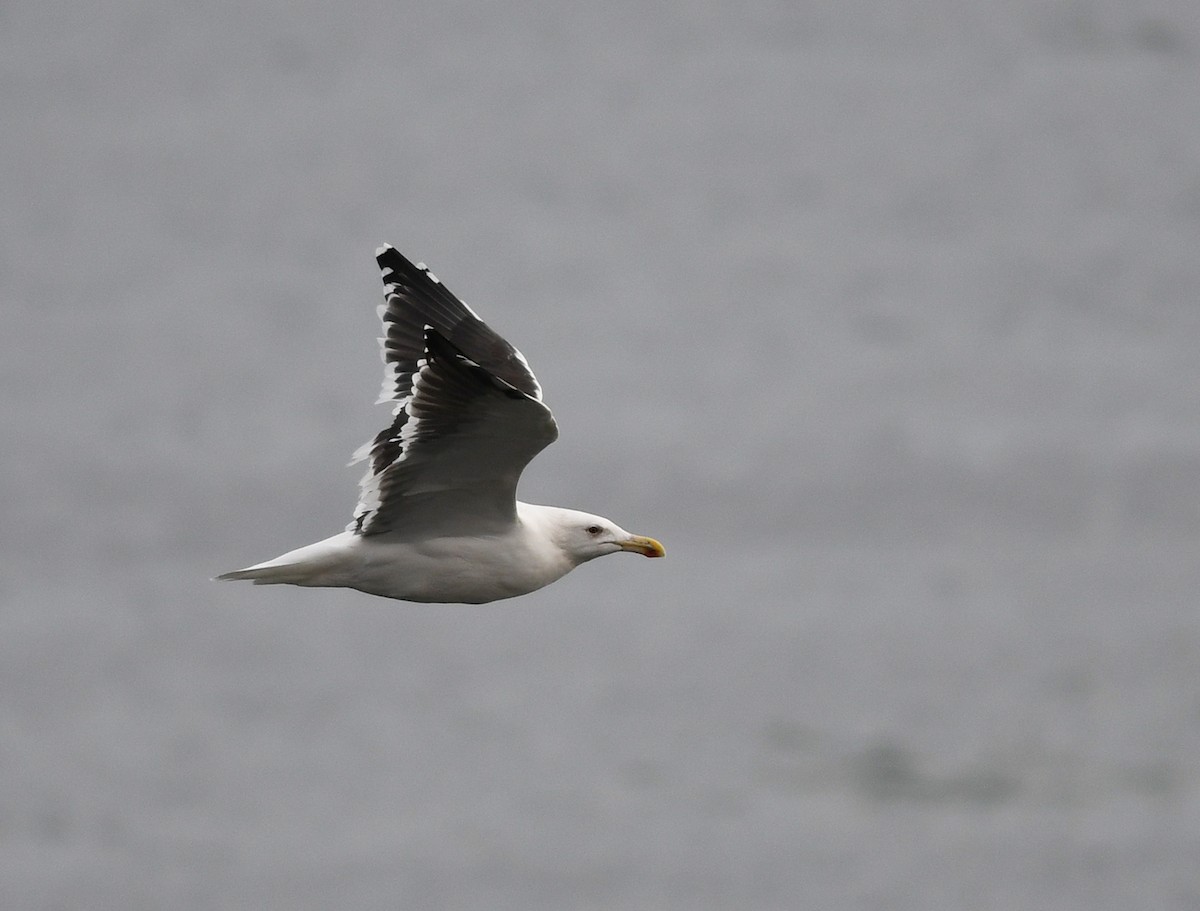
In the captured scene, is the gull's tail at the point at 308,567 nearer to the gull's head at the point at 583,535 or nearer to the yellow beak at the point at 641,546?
the gull's head at the point at 583,535

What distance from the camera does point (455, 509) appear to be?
24.8 feet

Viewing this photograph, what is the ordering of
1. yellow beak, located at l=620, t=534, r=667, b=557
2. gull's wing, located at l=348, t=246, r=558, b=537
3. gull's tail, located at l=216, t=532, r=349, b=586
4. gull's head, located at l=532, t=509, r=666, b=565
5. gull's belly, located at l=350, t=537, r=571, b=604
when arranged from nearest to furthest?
gull's wing, located at l=348, t=246, r=558, b=537 < gull's tail, located at l=216, t=532, r=349, b=586 < gull's belly, located at l=350, t=537, r=571, b=604 < gull's head, located at l=532, t=509, r=666, b=565 < yellow beak, located at l=620, t=534, r=667, b=557

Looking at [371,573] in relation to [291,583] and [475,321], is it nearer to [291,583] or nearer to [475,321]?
[291,583]

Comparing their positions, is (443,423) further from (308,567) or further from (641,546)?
(641,546)

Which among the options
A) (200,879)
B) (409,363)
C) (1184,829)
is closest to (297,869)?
(200,879)

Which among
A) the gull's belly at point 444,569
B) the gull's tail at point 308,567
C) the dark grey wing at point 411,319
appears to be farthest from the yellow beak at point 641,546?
the gull's tail at point 308,567

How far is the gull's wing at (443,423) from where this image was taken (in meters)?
7.03

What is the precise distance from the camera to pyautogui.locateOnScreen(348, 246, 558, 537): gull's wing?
7.03 metres

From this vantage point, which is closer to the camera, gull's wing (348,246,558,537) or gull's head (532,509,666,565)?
gull's wing (348,246,558,537)

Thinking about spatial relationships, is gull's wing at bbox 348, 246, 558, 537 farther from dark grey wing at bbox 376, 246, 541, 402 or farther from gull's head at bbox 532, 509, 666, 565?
gull's head at bbox 532, 509, 666, 565

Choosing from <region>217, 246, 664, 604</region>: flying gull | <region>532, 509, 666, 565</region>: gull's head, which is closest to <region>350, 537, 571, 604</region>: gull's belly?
<region>217, 246, 664, 604</region>: flying gull

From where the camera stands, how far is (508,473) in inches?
292

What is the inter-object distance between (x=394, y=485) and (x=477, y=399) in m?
0.64

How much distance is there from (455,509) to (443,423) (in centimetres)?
51
